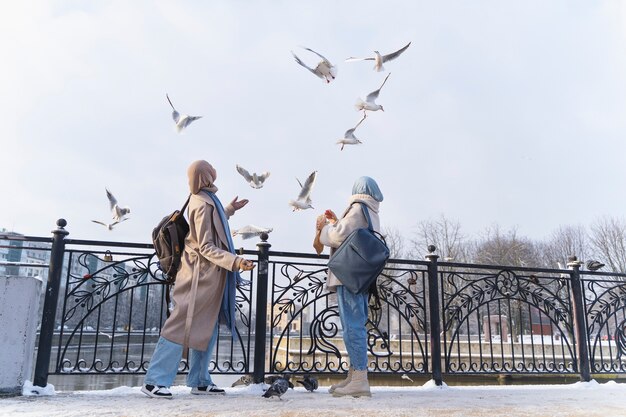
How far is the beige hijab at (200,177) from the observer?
11.8 ft

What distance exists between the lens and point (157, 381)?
10.4 feet

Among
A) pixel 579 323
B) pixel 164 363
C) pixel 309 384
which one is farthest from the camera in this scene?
pixel 579 323

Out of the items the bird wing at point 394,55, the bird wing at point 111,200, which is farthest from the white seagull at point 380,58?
the bird wing at point 111,200

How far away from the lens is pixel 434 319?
4695 mm

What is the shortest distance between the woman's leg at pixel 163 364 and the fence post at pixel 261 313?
1.04 meters

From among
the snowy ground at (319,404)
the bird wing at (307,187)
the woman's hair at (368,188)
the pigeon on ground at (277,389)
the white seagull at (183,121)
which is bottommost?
the snowy ground at (319,404)

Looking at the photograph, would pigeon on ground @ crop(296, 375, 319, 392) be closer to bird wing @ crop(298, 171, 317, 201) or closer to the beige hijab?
the beige hijab

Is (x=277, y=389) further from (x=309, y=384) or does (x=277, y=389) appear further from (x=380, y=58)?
(x=380, y=58)

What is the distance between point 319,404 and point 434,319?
2.07 meters

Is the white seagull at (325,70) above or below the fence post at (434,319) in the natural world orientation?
above

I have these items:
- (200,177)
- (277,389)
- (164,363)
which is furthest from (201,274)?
(277,389)

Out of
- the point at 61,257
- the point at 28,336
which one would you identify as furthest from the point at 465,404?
the point at 61,257

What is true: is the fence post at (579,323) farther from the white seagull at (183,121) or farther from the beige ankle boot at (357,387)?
the white seagull at (183,121)

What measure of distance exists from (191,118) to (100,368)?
302 cm
